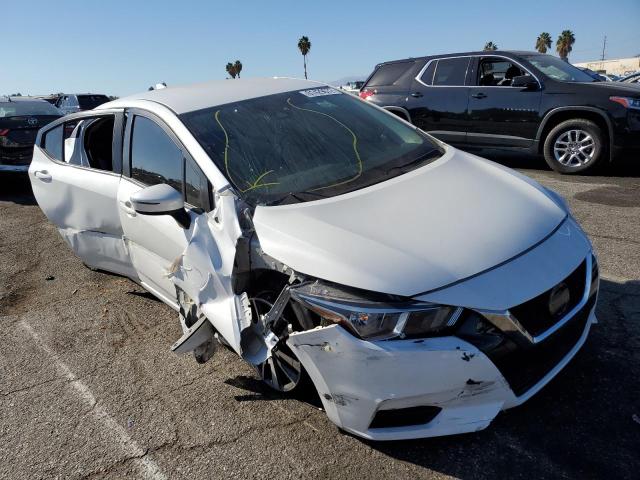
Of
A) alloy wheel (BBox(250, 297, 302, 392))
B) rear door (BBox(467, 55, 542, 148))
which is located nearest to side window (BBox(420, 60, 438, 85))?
rear door (BBox(467, 55, 542, 148))

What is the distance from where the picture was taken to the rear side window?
8.45m

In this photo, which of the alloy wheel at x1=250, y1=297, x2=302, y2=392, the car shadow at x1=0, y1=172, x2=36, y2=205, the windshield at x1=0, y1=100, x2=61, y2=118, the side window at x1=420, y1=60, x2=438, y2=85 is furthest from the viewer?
the windshield at x1=0, y1=100, x2=61, y2=118

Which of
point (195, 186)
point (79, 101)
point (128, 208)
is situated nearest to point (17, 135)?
point (128, 208)

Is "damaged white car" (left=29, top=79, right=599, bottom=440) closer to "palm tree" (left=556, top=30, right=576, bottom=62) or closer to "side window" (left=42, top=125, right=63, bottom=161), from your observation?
"side window" (left=42, top=125, right=63, bottom=161)

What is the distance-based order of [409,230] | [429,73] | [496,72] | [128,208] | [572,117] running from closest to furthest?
1. [409,230]
2. [128,208]
3. [572,117]
4. [496,72]
5. [429,73]

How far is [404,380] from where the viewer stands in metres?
1.93

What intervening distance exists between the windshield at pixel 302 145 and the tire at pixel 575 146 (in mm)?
4321

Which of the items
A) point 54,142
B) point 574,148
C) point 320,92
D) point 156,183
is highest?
point 320,92

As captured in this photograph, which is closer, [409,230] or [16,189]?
[409,230]

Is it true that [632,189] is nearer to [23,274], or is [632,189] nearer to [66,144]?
[66,144]

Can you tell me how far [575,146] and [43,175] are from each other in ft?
21.5

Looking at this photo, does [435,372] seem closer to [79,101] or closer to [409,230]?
[409,230]

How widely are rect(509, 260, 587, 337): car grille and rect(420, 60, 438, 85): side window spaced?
21.0 feet

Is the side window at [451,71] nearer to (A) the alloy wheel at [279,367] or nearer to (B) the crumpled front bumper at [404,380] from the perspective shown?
(A) the alloy wheel at [279,367]
